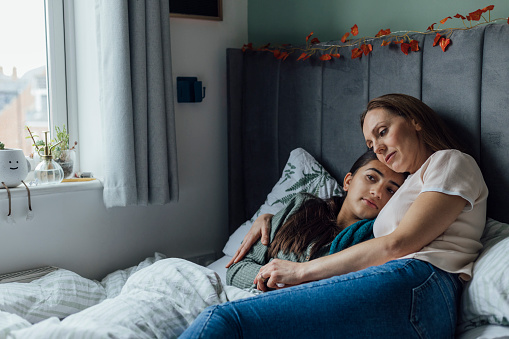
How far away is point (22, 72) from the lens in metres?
2.38

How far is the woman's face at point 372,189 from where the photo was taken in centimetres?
174

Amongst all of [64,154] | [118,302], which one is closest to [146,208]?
[64,154]

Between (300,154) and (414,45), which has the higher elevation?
(414,45)

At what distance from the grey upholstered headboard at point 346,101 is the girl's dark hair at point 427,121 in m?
0.09

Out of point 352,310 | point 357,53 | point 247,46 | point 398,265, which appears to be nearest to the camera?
point 352,310

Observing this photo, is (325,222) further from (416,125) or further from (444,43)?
(444,43)

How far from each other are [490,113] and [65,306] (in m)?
1.52

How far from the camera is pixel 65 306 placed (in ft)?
5.96

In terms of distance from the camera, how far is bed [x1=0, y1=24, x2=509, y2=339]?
134 centimetres

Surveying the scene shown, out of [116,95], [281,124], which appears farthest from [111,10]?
[281,124]

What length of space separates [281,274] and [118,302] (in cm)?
47

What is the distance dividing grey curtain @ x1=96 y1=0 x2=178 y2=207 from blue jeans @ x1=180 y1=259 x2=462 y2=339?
1116 millimetres

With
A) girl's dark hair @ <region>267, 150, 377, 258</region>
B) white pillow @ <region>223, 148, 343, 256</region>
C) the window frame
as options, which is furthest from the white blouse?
the window frame

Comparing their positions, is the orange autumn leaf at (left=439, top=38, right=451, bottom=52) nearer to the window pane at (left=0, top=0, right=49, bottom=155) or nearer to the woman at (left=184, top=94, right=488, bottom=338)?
the woman at (left=184, top=94, right=488, bottom=338)
